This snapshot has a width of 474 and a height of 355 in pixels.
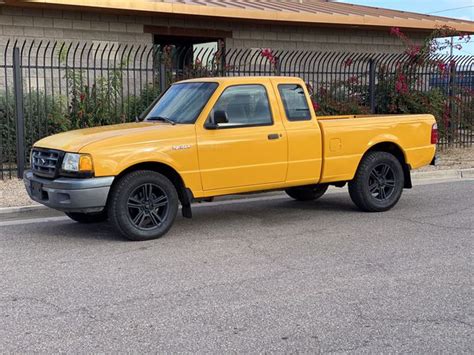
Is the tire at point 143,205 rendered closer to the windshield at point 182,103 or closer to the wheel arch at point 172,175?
the wheel arch at point 172,175

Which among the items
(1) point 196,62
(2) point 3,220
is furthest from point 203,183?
(1) point 196,62

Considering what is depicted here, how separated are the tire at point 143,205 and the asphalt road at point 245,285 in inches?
7.2

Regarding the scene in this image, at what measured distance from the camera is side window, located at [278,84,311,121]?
26.2 ft

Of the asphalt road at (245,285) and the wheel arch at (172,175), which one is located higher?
the wheel arch at (172,175)

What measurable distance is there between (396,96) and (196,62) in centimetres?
533

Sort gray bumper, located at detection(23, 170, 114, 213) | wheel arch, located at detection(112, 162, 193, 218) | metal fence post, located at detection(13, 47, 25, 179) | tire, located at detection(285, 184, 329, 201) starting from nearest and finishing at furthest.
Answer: gray bumper, located at detection(23, 170, 114, 213) < wheel arch, located at detection(112, 162, 193, 218) < tire, located at detection(285, 184, 329, 201) < metal fence post, located at detection(13, 47, 25, 179)

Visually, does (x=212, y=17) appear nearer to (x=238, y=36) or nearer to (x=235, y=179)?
(x=238, y=36)

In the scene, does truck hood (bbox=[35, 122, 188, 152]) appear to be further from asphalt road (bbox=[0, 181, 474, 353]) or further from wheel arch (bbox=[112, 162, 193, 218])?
asphalt road (bbox=[0, 181, 474, 353])

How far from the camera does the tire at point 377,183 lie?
28.1 feet

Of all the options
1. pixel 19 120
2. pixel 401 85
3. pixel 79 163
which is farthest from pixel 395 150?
pixel 401 85

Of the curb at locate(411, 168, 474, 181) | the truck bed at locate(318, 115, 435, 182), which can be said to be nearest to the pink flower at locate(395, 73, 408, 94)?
the curb at locate(411, 168, 474, 181)

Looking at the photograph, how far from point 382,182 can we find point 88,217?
416cm

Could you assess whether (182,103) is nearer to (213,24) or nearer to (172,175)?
(172,175)

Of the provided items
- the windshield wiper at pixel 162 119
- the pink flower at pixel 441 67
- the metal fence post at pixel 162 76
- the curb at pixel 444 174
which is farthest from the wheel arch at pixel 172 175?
the pink flower at pixel 441 67
